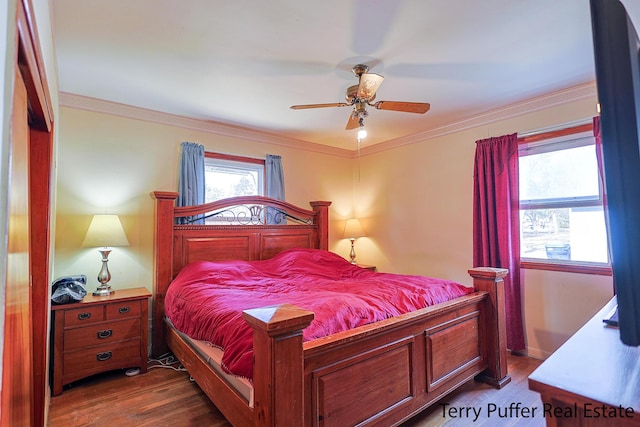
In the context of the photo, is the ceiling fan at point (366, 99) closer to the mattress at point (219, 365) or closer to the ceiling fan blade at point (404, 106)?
the ceiling fan blade at point (404, 106)

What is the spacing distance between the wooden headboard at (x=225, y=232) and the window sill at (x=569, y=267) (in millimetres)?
2397

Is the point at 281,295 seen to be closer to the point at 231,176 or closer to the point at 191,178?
the point at 191,178

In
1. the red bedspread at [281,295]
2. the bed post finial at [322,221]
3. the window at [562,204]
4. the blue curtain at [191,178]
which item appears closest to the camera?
the red bedspread at [281,295]

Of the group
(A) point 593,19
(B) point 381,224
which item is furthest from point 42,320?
(B) point 381,224

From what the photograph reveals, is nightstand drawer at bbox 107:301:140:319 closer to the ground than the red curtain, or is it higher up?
closer to the ground

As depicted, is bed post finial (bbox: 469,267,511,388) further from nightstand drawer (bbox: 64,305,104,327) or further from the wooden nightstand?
nightstand drawer (bbox: 64,305,104,327)

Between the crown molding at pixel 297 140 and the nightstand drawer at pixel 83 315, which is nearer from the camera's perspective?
the nightstand drawer at pixel 83 315

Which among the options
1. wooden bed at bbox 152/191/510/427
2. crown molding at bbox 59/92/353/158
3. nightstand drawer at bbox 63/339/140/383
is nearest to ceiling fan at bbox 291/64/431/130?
wooden bed at bbox 152/191/510/427

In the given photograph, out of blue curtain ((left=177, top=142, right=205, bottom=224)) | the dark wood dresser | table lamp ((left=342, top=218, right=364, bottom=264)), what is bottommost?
the dark wood dresser

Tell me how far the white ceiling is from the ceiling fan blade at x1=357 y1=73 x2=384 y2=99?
0.44 ft

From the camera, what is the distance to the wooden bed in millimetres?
1354

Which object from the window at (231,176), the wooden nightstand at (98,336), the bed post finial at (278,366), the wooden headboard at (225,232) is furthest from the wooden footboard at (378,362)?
the window at (231,176)

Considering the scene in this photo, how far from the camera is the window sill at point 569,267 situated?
275cm

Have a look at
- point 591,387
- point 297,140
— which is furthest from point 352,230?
point 591,387
